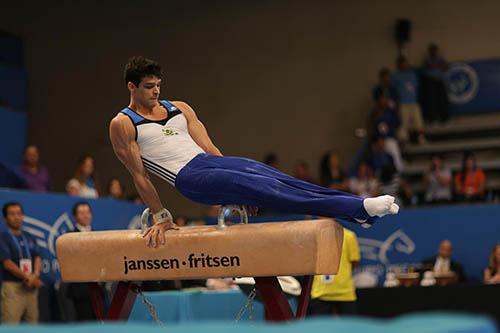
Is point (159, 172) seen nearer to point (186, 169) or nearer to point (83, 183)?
point (186, 169)

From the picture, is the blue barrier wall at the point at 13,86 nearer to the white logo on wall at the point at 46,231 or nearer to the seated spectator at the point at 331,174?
the white logo on wall at the point at 46,231

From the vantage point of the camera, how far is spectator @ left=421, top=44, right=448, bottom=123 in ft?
55.5

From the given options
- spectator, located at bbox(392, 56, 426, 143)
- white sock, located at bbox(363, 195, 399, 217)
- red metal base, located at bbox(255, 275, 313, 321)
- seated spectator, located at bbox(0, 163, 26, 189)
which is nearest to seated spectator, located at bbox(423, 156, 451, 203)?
spectator, located at bbox(392, 56, 426, 143)

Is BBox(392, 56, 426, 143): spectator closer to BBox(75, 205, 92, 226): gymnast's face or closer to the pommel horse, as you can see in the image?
BBox(75, 205, 92, 226): gymnast's face

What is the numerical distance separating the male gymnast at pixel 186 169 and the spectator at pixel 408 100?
1074 centimetres

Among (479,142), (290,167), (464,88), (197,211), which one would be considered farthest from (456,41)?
(197,211)

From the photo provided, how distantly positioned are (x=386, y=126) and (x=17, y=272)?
7.88m

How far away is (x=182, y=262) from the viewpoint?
602 centimetres

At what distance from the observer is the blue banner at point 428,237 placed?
495 inches

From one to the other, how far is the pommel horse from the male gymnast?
13cm

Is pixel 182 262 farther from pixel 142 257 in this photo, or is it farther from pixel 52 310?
pixel 52 310

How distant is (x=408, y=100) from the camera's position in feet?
55.2

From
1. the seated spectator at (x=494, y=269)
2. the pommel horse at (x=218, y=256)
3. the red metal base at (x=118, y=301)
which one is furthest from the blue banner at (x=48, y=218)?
the seated spectator at (x=494, y=269)

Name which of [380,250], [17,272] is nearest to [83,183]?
[17,272]
